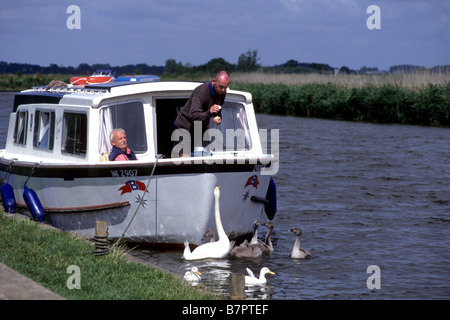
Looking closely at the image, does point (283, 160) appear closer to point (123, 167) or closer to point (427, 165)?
point (427, 165)

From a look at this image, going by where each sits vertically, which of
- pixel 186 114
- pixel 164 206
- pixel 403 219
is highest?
pixel 186 114

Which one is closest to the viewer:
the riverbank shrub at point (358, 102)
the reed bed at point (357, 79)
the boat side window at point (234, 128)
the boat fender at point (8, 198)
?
the boat side window at point (234, 128)

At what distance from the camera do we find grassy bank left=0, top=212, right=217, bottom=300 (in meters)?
8.49

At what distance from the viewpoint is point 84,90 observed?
1399cm

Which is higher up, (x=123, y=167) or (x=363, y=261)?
(x=123, y=167)

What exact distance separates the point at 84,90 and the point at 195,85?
2.19 m

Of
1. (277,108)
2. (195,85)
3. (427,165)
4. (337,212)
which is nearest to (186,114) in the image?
(195,85)

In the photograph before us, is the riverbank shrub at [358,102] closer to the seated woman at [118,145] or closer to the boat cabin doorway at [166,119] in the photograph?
the boat cabin doorway at [166,119]

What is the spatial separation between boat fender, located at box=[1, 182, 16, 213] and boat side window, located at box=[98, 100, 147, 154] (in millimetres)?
2737

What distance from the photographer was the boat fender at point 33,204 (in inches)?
528

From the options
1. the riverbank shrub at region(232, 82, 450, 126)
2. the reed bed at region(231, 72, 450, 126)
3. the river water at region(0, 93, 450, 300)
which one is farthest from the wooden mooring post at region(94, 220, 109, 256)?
the reed bed at region(231, 72, 450, 126)

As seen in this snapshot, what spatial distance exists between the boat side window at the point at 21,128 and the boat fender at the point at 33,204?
6.22 ft

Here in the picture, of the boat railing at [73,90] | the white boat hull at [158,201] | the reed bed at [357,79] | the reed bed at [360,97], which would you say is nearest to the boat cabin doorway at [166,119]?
the boat railing at [73,90]

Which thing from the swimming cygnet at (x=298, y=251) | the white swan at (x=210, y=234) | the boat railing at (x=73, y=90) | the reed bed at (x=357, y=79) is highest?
the boat railing at (x=73, y=90)
